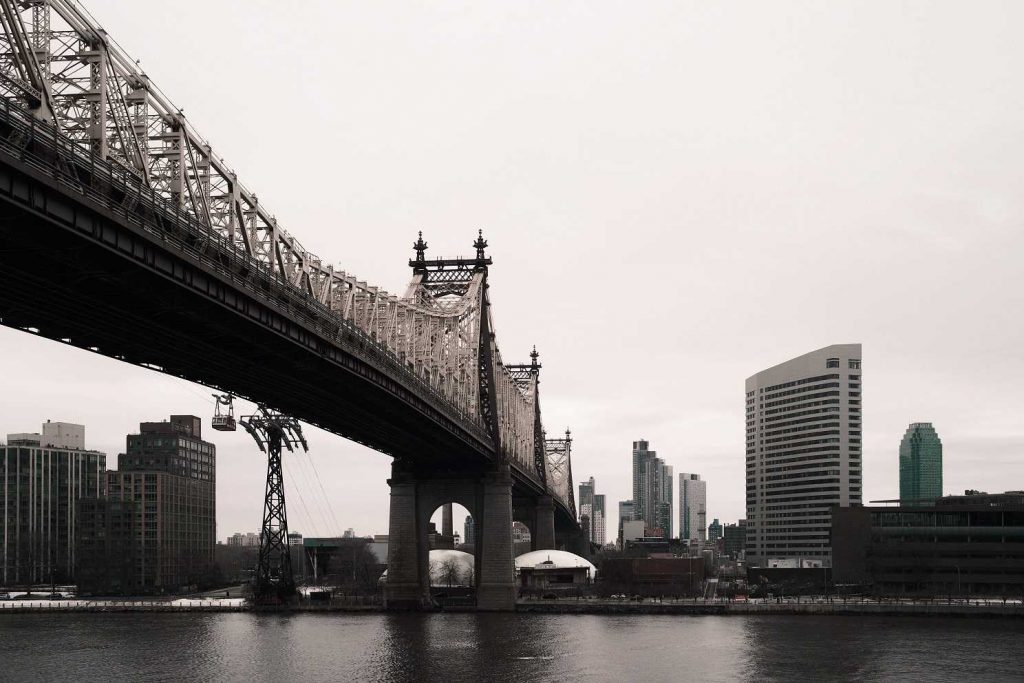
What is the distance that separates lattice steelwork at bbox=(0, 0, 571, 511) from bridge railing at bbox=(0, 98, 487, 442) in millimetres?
570

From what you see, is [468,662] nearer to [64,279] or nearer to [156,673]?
[156,673]

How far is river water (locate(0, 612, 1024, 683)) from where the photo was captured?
195 feet

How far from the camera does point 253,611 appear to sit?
11075cm

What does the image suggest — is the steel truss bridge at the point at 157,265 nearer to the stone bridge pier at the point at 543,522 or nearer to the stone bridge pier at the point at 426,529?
the stone bridge pier at the point at 426,529

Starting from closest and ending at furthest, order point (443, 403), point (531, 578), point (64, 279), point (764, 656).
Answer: point (64, 279) < point (764, 656) < point (443, 403) < point (531, 578)

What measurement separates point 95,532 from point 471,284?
96528mm

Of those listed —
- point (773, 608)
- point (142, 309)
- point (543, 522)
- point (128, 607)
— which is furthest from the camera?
point (543, 522)

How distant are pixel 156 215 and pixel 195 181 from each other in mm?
6925

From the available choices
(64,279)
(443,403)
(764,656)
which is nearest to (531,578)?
(443,403)

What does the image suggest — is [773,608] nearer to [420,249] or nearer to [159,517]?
[420,249]

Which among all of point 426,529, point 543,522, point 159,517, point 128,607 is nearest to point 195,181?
point 426,529

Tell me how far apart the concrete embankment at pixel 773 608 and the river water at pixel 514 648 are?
3.00 m

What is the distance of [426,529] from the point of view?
353 feet

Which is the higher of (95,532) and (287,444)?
(287,444)
